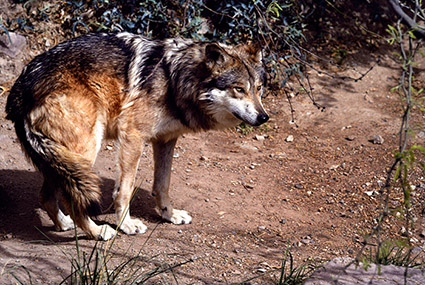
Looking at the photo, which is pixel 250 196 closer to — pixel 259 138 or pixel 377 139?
pixel 259 138

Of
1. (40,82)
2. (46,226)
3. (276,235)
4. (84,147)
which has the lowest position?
(46,226)

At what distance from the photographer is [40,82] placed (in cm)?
402

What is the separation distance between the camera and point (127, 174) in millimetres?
4312

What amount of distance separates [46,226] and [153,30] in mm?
3768

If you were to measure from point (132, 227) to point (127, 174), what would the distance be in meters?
0.50

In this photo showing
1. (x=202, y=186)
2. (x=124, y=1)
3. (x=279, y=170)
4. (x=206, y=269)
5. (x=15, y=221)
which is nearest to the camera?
(x=206, y=269)

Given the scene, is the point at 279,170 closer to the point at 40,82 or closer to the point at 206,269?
the point at 206,269

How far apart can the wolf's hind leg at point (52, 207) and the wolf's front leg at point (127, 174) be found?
1.62 feet

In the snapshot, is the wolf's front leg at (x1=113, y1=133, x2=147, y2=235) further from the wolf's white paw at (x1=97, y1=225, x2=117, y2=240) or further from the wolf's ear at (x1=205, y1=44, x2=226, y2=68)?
the wolf's ear at (x1=205, y1=44, x2=226, y2=68)

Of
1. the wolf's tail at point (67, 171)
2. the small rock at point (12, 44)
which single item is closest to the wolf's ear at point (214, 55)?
the wolf's tail at point (67, 171)

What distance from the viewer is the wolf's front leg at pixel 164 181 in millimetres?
4730

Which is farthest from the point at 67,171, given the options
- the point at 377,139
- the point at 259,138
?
the point at 377,139

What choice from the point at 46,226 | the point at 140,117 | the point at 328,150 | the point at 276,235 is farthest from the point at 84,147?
the point at 328,150

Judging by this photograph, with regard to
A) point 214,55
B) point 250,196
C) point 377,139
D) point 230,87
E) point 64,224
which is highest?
point 214,55
